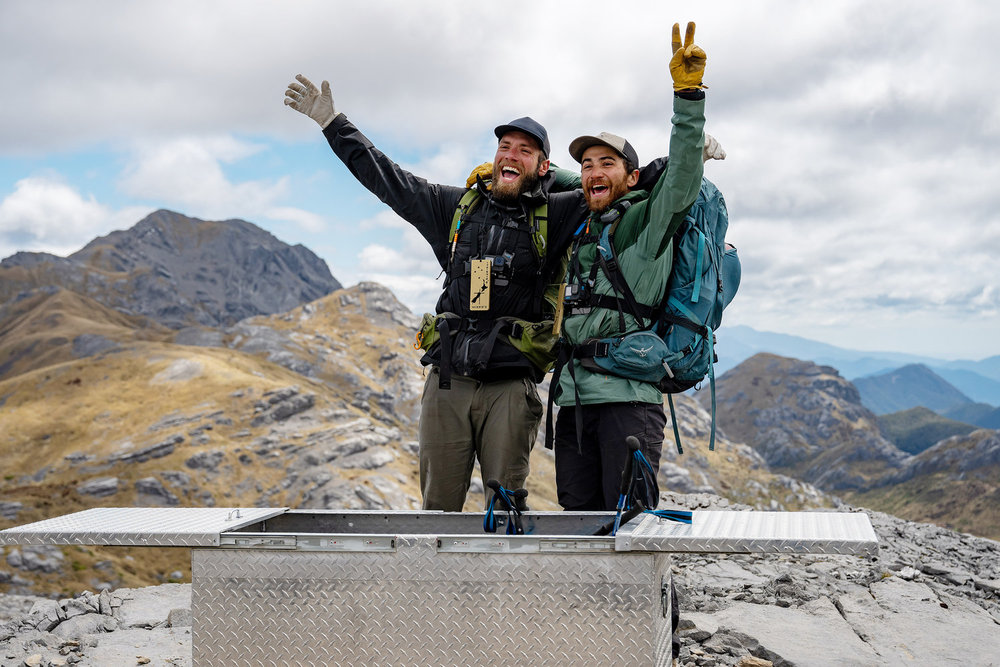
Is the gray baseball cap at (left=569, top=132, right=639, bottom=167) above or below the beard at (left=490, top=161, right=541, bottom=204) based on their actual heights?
above

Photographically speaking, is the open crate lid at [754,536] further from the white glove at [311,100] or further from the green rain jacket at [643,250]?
the white glove at [311,100]

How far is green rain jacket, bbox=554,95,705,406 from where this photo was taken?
5.16 m

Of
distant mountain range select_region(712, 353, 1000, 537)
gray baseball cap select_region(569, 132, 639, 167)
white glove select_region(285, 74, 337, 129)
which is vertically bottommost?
distant mountain range select_region(712, 353, 1000, 537)

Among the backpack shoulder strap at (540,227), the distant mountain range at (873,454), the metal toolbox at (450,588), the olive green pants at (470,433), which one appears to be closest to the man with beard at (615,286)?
the backpack shoulder strap at (540,227)

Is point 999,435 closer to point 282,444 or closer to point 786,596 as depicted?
point 282,444

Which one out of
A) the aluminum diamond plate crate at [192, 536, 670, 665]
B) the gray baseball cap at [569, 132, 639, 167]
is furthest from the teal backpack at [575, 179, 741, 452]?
the aluminum diamond plate crate at [192, 536, 670, 665]

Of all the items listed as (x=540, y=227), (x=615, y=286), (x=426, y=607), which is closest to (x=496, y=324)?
(x=540, y=227)

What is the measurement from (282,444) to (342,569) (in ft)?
208

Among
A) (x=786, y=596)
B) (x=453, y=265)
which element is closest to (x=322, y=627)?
(x=453, y=265)

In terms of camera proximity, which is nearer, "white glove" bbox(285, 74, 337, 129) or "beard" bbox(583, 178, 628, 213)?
"beard" bbox(583, 178, 628, 213)

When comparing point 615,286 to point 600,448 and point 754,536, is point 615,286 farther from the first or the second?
point 754,536

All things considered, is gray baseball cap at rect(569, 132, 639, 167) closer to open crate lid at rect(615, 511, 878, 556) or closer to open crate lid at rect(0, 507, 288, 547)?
open crate lid at rect(615, 511, 878, 556)

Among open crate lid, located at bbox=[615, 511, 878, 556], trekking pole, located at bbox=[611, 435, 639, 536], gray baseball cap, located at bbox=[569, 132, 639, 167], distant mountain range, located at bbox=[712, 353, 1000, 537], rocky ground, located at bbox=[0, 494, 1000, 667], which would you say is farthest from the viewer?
distant mountain range, located at bbox=[712, 353, 1000, 537]

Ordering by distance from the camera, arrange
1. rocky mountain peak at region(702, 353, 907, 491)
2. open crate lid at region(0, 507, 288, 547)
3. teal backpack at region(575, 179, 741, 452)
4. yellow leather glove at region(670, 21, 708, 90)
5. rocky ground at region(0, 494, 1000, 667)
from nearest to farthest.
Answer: open crate lid at region(0, 507, 288, 547) → yellow leather glove at region(670, 21, 708, 90) → teal backpack at region(575, 179, 741, 452) → rocky ground at region(0, 494, 1000, 667) → rocky mountain peak at region(702, 353, 907, 491)
